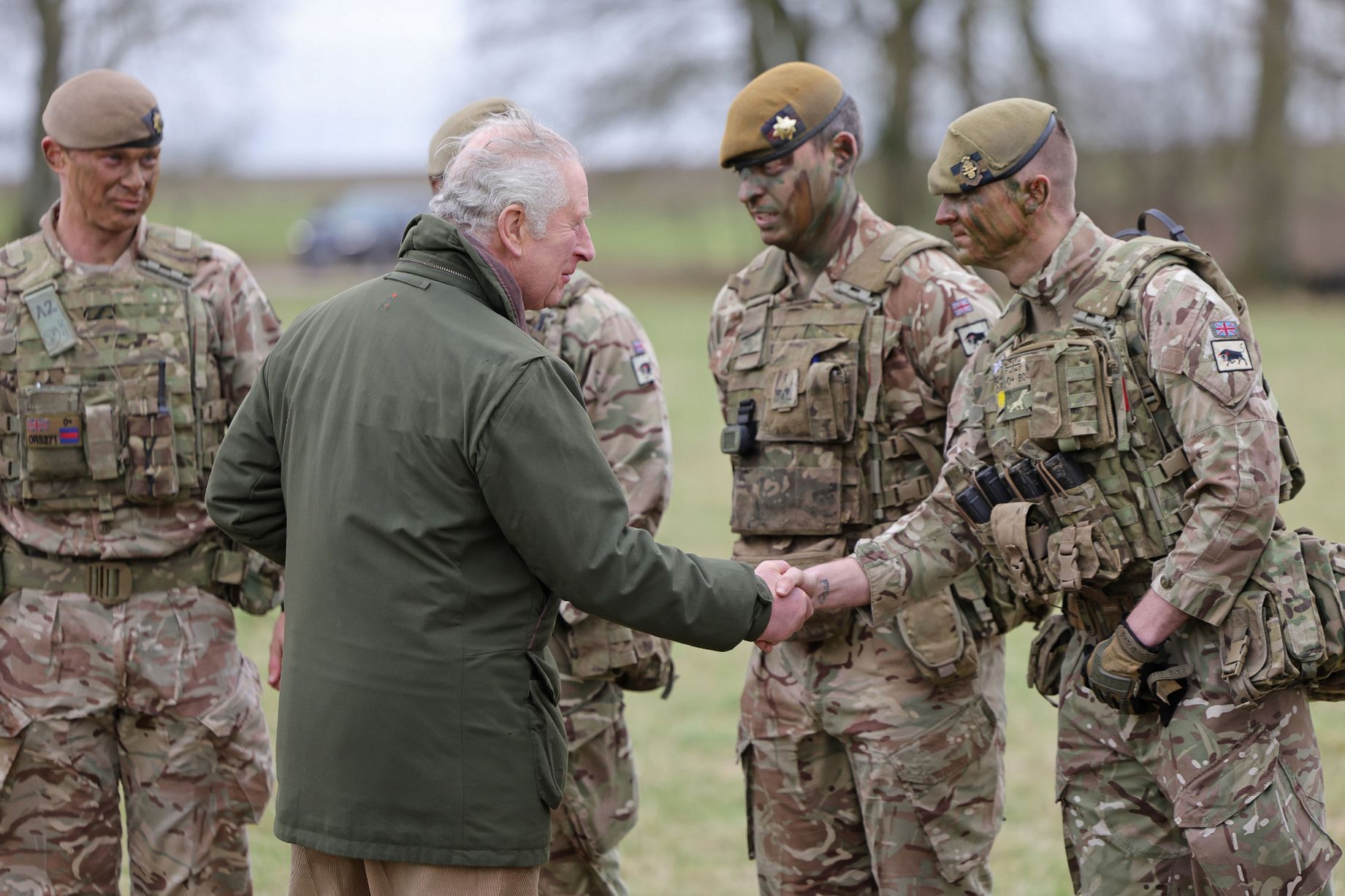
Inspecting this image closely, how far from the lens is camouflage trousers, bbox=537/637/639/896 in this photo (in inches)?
186

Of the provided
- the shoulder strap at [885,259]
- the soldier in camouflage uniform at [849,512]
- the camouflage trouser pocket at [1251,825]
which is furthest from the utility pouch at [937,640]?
the shoulder strap at [885,259]

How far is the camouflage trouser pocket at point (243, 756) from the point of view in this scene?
4652mm

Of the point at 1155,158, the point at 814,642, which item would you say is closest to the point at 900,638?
the point at 814,642

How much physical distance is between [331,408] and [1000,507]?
1738 mm

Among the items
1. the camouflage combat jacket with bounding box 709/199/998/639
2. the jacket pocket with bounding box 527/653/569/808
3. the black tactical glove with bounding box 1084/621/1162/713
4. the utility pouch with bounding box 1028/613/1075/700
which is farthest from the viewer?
the camouflage combat jacket with bounding box 709/199/998/639

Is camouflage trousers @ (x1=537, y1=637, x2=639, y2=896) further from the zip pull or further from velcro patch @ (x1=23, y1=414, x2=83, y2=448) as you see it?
velcro patch @ (x1=23, y1=414, x2=83, y2=448)

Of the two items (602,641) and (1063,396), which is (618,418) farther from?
(1063,396)

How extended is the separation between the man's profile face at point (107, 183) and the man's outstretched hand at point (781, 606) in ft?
7.78

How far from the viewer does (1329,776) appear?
666cm

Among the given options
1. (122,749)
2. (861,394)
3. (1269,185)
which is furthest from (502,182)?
(1269,185)

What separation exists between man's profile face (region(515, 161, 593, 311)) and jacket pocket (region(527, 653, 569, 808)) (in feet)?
2.77

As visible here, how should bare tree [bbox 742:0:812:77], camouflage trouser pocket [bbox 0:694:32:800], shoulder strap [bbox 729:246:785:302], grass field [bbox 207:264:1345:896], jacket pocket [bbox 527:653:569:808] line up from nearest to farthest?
jacket pocket [bbox 527:653:569:808] < camouflage trouser pocket [bbox 0:694:32:800] < shoulder strap [bbox 729:246:785:302] < grass field [bbox 207:264:1345:896] < bare tree [bbox 742:0:812:77]

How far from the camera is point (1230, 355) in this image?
3496 millimetres

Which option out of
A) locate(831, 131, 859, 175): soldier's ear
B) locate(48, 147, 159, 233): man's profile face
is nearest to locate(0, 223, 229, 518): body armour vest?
locate(48, 147, 159, 233): man's profile face
